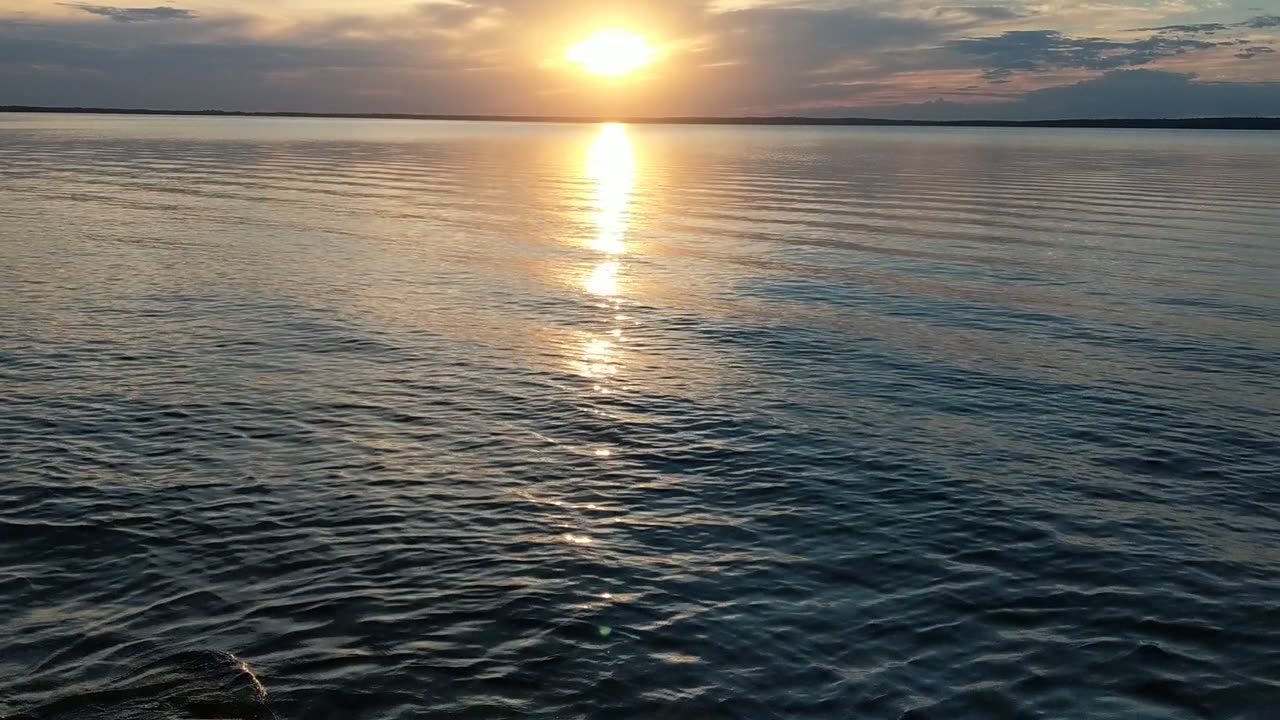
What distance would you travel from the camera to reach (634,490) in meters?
22.8

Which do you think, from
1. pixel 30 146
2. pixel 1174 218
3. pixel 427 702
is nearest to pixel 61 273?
pixel 427 702

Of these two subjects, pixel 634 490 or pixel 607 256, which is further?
pixel 607 256

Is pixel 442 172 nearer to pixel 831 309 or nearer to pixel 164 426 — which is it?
pixel 831 309

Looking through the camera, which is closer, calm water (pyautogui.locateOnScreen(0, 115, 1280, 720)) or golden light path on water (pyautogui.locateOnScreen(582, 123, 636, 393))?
calm water (pyautogui.locateOnScreen(0, 115, 1280, 720))

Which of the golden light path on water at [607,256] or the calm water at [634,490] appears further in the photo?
the golden light path on water at [607,256]

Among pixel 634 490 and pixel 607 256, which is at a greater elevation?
pixel 607 256

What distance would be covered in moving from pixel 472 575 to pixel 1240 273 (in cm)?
4714

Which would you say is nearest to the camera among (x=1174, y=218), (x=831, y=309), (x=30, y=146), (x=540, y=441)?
(x=540, y=441)

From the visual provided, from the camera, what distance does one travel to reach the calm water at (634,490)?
50.7ft

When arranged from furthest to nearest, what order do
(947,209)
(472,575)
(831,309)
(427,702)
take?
(947,209)
(831,309)
(472,575)
(427,702)

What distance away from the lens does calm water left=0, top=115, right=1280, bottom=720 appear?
1545cm

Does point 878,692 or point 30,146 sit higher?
point 30,146

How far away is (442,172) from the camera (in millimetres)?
141375

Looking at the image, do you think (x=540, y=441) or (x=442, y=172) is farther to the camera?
(x=442, y=172)
